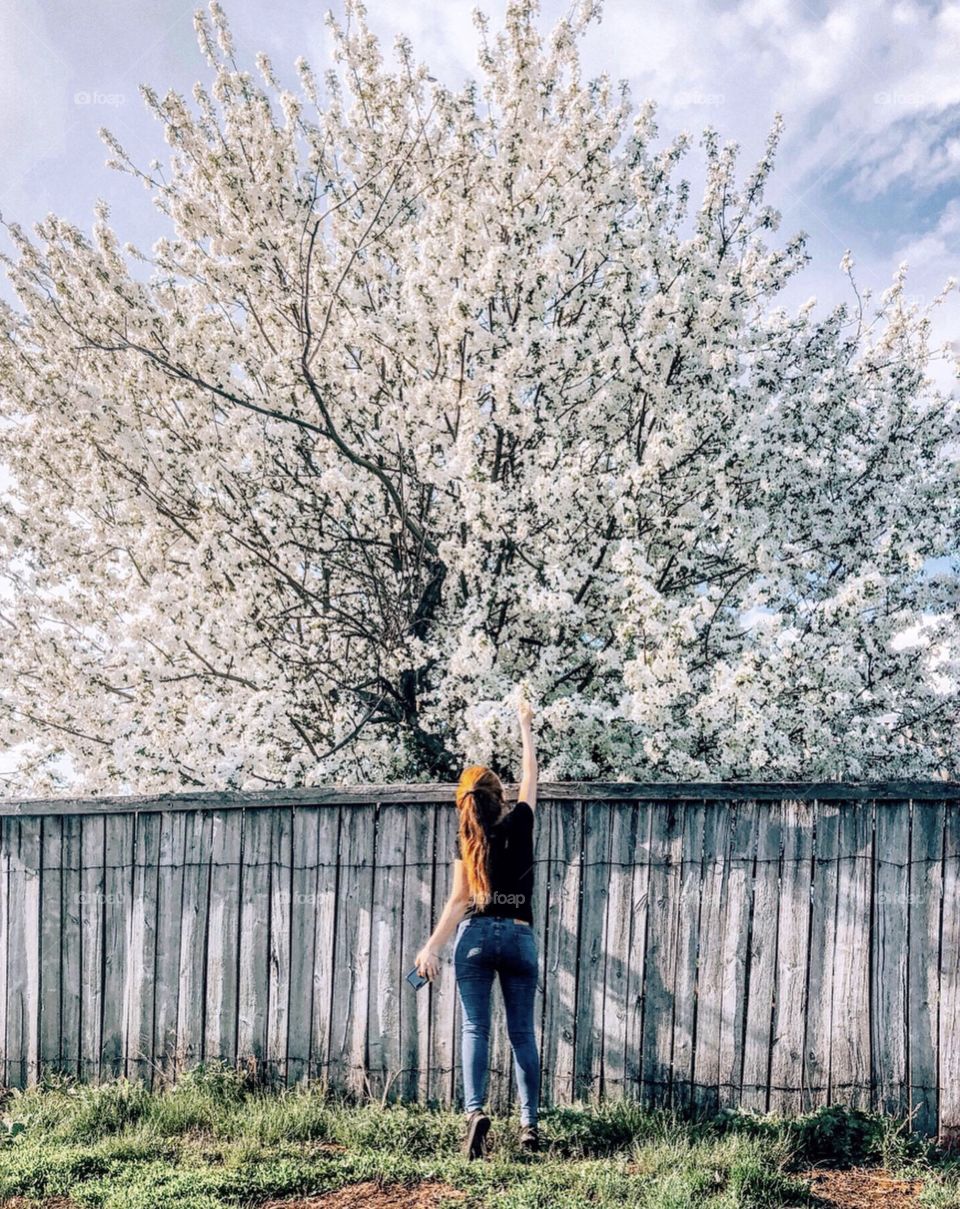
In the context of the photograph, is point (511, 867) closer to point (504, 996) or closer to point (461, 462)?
point (504, 996)

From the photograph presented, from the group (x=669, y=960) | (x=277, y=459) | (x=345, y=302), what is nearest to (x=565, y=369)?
(x=345, y=302)

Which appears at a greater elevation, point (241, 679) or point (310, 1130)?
point (241, 679)

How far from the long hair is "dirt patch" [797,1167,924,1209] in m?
1.79

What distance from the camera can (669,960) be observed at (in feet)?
16.8

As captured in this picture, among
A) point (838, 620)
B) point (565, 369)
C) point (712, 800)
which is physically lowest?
point (712, 800)

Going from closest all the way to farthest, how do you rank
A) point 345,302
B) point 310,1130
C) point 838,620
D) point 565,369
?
point 310,1130 < point 838,620 < point 565,369 < point 345,302

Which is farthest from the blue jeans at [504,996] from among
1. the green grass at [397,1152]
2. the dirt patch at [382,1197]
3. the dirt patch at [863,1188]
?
the dirt patch at [863,1188]

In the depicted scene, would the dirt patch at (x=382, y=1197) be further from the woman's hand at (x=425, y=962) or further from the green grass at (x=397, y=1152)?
the woman's hand at (x=425, y=962)

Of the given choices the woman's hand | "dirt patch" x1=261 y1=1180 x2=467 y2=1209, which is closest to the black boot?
"dirt patch" x1=261 y1=1180 x2=467 y2=1209

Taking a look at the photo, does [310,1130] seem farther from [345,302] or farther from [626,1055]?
[345,302]

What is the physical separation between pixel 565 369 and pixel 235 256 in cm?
315

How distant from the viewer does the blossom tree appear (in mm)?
7297

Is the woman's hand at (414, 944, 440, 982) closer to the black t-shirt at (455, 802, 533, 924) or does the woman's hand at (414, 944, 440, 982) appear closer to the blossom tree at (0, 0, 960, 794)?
the black t-shirt at (455, 802, 533, 924)

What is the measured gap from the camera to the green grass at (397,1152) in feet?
13.2
